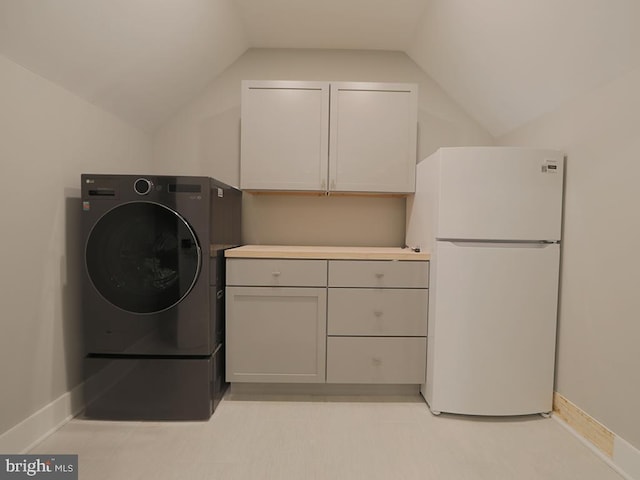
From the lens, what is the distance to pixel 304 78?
7.85 feet

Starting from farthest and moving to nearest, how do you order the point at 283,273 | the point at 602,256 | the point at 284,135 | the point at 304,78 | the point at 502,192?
the point at 304,78
the point at 284,135
the point at 283,273
the point at 502,192
the point at 602,256

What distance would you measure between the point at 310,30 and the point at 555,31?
143 cm

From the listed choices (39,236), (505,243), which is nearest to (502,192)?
(505,243)

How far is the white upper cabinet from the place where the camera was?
2.01 meters

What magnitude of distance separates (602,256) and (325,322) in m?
1.37

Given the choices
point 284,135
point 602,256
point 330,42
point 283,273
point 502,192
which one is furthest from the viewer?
point 330,42

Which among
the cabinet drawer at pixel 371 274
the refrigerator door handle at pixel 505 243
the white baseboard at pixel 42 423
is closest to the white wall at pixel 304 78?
the cabinet drawer at pixel 371 274

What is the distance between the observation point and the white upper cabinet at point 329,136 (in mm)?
2014

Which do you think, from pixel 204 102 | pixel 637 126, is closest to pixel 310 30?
pixel 204 102

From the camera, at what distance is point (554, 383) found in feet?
5.67

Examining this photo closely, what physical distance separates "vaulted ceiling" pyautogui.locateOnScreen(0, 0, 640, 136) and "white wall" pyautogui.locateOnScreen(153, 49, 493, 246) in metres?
0.08

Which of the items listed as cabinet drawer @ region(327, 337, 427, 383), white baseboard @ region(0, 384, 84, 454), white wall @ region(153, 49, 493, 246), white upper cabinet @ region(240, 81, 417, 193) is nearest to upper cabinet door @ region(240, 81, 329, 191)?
white upper cabinet @ region(240, 81, 417, 193)

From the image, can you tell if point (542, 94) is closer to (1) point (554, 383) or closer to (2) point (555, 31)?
(2) point (555, 31)

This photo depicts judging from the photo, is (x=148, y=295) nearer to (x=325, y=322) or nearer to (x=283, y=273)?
(x=283, y=273)
